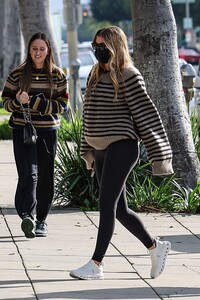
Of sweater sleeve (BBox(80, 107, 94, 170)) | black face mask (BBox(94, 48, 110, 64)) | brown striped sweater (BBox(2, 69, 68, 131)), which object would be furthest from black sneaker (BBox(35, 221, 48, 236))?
black face mask (BBox(94, 48, 110, 64))

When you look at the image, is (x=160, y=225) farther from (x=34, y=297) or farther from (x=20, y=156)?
(x=34, y=297)

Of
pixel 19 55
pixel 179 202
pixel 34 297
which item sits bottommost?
pixel 19 55

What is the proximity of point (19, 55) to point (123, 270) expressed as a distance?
25.3m

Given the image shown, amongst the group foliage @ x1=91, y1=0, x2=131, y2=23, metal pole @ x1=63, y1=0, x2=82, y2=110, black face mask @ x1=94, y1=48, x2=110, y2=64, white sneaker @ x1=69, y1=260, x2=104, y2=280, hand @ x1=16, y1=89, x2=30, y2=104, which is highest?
black face mask @ x1=94, y1=48, x2=110, y2=64

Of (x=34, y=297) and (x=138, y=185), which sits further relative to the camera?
(x=138, y=185)

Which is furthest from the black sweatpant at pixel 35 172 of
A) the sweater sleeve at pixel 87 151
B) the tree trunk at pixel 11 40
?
the tree trunk at pixel 11 40

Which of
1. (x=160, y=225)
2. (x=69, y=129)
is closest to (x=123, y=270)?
(x=160, y=225)

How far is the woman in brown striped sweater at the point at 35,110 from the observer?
30.9 ft

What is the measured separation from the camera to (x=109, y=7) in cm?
8931

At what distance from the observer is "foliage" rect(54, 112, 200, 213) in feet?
36.7

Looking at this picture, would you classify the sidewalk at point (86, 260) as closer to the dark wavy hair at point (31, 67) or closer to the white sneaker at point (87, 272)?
the white sneaker at point (87, 272)

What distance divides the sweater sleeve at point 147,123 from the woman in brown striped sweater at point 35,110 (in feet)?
5.78

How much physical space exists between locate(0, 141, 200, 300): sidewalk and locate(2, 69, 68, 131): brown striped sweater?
1006 mm

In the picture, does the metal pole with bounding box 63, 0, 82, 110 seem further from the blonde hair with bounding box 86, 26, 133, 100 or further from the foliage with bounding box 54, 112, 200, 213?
the blonde hair with bounding box 86, 26, 133, 100
